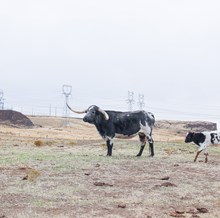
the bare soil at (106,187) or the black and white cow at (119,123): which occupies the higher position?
the black and white cow at (119,123)

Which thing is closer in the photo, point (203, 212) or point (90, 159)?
point (203, 212)

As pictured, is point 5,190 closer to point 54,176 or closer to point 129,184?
point 54,176

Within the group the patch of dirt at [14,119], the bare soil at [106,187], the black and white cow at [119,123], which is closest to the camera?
the bare soil at [106,187]

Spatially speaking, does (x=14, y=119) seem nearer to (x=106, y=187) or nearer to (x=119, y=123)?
(x=119, y=123)

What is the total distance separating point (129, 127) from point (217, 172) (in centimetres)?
580

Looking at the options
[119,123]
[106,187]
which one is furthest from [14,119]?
[106,187]

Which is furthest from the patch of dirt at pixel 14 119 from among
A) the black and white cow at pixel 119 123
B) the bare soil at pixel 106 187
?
the bare soil at pixel 106 187

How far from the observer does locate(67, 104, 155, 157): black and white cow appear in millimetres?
22203

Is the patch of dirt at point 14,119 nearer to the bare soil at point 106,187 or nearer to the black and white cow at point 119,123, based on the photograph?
the black and white cow at point 119,123

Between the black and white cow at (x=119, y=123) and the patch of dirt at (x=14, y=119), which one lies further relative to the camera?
the patch of dirt at (x=14, y=119)

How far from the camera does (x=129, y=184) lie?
48.1 feet

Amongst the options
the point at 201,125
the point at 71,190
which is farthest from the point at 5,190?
the point at 201,125

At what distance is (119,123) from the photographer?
22578 millimetres

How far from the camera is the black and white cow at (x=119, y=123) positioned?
22.2 meters
